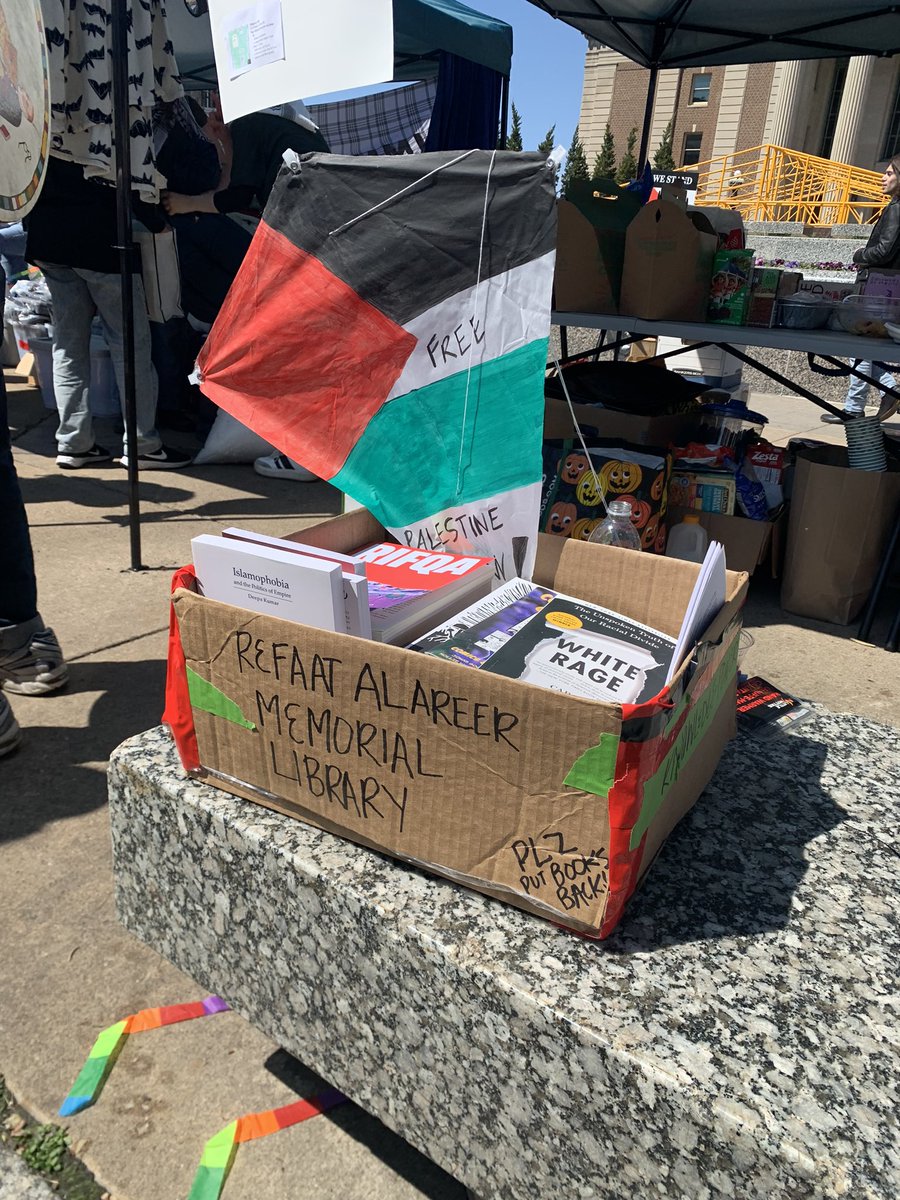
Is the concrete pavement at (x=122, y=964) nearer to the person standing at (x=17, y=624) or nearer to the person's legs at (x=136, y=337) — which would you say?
the person standing at (x=17, y=624)

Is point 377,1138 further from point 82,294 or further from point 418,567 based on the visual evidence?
point 82,294

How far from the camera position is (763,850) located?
4.18 ft

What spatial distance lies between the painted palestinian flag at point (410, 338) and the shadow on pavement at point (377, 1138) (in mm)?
944

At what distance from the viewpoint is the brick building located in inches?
1320

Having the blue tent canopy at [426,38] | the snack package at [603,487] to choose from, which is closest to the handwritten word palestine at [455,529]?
the snack package at [603,487]

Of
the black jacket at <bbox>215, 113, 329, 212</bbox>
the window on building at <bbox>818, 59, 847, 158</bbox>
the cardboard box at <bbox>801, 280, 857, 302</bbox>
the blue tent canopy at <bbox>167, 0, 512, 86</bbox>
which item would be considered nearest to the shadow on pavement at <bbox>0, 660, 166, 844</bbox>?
the cardboard box at <bbox>801, 280, 857, 302</bbox>

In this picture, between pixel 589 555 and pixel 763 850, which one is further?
pixel 589 555

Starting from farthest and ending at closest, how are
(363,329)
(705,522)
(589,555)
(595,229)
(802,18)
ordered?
1. (802,18)
2. (595,229)
3. (705,522)
4. (363,329)
5. (589,555)

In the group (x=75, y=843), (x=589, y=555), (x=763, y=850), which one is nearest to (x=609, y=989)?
(x=763, y=850)

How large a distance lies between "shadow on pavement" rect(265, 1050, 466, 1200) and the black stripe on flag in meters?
1.35

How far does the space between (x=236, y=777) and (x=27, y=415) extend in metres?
5.89

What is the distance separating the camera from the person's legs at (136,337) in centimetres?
448

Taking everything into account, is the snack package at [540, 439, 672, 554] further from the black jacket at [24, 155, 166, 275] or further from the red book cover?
the black jacket at [24, 155, 166, 275]

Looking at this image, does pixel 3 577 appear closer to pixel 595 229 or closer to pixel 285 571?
pixel 285 571
